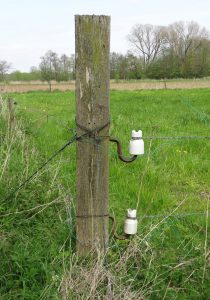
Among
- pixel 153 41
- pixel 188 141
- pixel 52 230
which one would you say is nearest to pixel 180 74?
pixel 153 41

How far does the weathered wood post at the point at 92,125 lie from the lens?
2.16 m

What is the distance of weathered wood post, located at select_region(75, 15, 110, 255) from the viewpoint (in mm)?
2164

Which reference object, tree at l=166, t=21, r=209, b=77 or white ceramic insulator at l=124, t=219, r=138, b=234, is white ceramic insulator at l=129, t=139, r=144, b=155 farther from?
tree at l=166, t=21, r=209, b=77

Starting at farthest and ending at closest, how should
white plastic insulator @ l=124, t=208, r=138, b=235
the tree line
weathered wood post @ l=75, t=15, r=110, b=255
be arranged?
the tree line, white plastic insulator @ l=124, t=208, r=138, b=235, weathered wood post @ l=75, t=15, r=110, b=255

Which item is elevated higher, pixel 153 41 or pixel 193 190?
pixel 153 41

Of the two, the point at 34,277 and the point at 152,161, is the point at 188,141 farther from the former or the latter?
the point at 34,277

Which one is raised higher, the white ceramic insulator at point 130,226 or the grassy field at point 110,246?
the white ceramic insulator at point 130,226

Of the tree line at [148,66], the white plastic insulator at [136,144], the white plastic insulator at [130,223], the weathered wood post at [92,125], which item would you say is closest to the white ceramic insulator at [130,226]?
the white plastic insulator at [130,223]

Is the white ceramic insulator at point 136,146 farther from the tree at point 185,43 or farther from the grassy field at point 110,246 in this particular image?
the tree at point 185,43

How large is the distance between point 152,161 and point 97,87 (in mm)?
3419

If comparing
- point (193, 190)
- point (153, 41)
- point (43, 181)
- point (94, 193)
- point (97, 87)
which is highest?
point (153, 41)

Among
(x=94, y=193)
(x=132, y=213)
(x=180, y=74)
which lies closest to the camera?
(x=94, y=193)

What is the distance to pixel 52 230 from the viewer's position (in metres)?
2.86

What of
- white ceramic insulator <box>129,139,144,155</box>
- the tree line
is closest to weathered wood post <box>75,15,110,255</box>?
white ceramic insulator <box>129,139,144,155</box>
